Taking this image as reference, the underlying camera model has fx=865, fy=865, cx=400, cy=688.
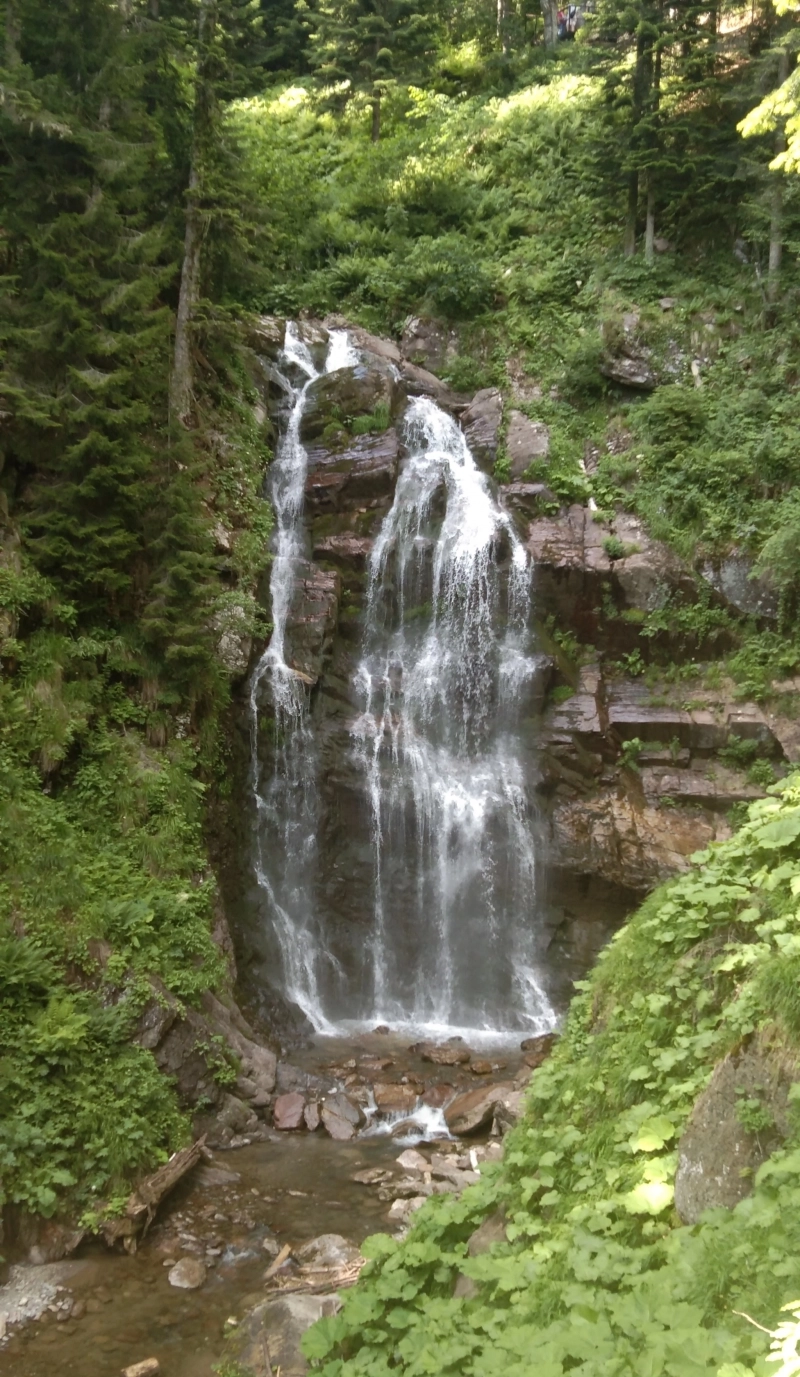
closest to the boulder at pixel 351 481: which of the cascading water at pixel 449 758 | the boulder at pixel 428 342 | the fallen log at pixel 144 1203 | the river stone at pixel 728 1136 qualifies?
the cascading water at pixel 449 758

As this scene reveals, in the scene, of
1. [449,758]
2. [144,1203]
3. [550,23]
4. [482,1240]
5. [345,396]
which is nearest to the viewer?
[482,1240]

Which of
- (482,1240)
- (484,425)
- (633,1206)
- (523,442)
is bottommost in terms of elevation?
(482,1240)

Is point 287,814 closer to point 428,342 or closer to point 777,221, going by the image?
point 428,342

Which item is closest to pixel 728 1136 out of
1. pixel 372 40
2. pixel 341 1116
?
pixel 341 1116

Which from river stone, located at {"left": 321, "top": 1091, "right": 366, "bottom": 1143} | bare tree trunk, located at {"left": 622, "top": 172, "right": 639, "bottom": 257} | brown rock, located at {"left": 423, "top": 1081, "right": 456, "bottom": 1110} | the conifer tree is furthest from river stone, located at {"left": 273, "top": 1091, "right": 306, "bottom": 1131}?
the conifer tree

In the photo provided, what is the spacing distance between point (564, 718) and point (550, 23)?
92.8 ft

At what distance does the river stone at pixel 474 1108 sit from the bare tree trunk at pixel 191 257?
35.2ft

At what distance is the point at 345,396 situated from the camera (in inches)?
717

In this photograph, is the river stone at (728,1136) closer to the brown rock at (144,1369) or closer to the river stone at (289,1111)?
the brown rock at (144,1369)

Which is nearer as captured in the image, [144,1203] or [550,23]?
[144,1203]

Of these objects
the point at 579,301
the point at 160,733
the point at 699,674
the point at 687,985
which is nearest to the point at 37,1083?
the point at 160,733

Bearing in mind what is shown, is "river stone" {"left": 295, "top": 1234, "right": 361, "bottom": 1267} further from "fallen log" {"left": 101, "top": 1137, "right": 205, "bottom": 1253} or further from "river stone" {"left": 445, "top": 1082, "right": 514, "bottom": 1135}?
"river stone" {"left": 445, "top": 1082, "right": 514, "bottom": 1135}

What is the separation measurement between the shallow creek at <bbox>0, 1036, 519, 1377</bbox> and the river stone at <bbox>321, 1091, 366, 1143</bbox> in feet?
0.43

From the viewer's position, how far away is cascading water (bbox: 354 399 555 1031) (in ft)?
44.6
